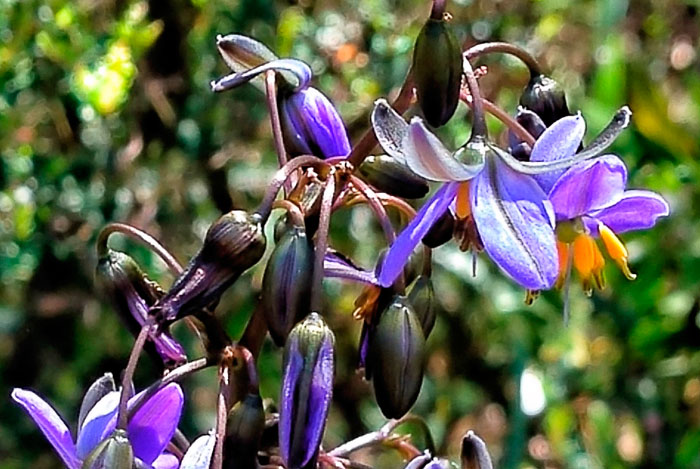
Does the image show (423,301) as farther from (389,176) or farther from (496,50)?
(496,50)

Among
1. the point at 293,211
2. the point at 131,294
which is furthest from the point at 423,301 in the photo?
the point at 131,294

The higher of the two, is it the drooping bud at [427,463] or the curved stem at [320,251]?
the curved stem at [320,251]

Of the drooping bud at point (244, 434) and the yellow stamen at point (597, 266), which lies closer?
the drooping bud at point (244, 434)

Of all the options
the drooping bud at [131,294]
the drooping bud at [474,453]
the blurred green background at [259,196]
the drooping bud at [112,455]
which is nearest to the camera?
the drooping bud at [112,455]

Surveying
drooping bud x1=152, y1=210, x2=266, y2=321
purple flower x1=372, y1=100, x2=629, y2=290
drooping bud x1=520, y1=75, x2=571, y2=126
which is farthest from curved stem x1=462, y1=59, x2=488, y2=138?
drooping bud x1=152, y1=210, x2=266, y2=321

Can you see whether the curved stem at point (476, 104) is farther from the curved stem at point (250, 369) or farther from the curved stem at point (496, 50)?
the curved stem at point (250, 369)

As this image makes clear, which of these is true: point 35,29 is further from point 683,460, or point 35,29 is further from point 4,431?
point 683,460

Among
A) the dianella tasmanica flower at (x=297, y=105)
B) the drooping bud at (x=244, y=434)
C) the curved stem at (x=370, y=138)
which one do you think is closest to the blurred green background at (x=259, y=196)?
the dianella tasmanica flower at (x=297, y=105)
